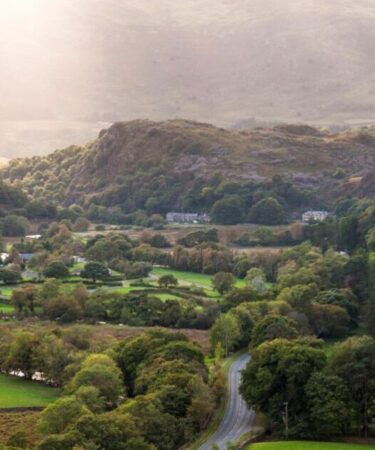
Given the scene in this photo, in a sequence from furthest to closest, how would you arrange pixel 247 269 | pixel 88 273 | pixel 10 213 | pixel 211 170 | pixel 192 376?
pixel 211 170 < pixel 10 213 < pixel 247 269 < pixel 88 273 < pixel 192 376

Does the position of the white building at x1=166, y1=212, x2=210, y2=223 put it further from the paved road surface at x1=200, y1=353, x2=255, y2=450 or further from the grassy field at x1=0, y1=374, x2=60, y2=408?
the paved road surface at x1=200, y1=353, x2=255, y2=450

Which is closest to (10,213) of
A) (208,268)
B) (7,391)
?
(208,268)

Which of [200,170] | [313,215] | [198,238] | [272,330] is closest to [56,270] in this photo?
[198,238]

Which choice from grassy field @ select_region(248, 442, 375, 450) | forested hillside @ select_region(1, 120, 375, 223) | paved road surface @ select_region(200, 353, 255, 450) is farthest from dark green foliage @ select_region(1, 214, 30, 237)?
grassy field @ select_region(248, 442, 375, 450)

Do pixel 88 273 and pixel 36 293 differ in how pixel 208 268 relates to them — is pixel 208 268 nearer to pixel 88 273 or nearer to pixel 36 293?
pixel 88 273

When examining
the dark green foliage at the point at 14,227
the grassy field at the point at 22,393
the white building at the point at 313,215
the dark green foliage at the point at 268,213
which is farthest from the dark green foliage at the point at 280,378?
the dark green foliage at the point at 268,213
